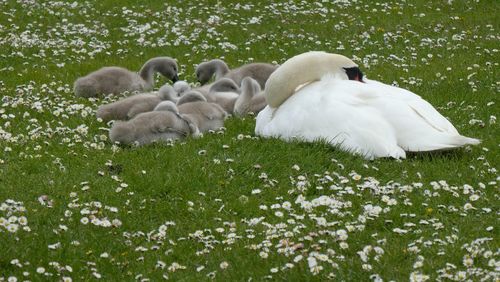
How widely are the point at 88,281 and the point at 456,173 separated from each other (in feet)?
14.8

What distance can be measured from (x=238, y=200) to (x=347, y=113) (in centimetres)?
215

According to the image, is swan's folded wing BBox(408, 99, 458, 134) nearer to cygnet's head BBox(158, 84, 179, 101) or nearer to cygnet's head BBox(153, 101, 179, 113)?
cygnet's head BBox(153, 101, 179, 113)

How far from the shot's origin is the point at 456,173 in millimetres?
9508

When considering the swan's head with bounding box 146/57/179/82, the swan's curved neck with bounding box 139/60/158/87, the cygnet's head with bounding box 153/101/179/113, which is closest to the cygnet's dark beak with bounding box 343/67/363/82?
the cygnet's head with bounding box 153/101/179/113

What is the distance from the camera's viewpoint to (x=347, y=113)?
10.2 meters

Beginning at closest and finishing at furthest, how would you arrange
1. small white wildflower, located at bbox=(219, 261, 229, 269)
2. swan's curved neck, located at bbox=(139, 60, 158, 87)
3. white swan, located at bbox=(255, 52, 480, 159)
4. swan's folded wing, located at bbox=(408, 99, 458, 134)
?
small white wildflower, located at bbox=(219, 261, 229, 269) → white swan, located at bbox=(255, 52, 480, 159) → swan's folded wing, located at bbox=(408, 99, 458, 134) → swan's curved neck, located at bbox=(139, 60, 158, 87)

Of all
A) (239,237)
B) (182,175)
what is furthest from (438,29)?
(239,237)

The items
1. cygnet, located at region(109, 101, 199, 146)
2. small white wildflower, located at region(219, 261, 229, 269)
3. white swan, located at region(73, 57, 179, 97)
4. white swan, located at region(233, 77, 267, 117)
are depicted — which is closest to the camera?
small white wildflower, located at region(219, 261, 229, 269)

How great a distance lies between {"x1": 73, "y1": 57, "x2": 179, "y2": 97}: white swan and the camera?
1430 centimetres

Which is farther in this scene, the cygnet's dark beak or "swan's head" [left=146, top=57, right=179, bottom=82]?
"swan's head" [left=146, top=57, right=179, bottom=82]

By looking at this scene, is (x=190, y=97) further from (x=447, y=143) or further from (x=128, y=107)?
(x=447, y=143)

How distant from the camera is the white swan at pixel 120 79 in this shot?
1430 centimetres

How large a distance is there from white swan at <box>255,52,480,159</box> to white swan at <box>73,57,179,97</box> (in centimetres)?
396

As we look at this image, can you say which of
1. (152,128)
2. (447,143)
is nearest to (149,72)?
(152,128)
